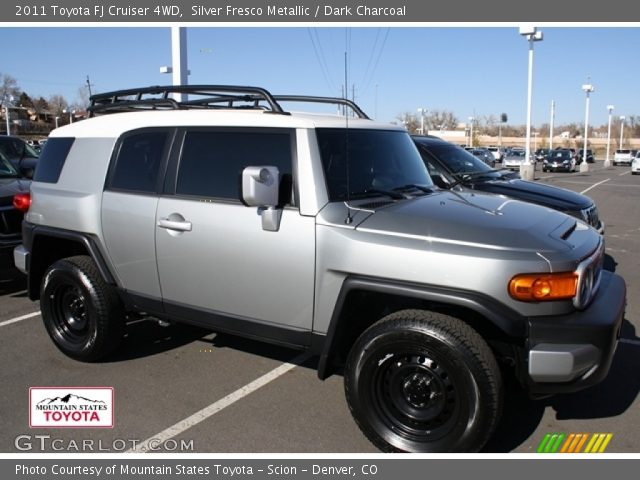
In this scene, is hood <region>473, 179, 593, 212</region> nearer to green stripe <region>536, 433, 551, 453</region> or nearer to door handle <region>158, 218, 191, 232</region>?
green stripe <region>536, 433, 551, 453</region>

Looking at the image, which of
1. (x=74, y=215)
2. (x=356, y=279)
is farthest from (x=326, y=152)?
(x=74, y=215)

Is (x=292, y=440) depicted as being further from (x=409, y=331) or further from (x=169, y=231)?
(x=169, y=231)

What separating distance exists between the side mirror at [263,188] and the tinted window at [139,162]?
44.5 inches

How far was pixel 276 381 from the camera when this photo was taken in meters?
4.39

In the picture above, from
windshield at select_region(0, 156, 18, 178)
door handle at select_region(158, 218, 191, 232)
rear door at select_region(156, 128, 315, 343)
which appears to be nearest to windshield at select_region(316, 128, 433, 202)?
rear door at select_region(156, 128, 315, 343)

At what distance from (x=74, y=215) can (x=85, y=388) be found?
141cm

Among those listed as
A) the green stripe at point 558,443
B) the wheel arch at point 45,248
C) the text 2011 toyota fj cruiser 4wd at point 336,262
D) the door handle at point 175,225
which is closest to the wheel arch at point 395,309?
the text 2011 toyota fj cruiser 4wd at point 336,262

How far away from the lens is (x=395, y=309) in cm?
358

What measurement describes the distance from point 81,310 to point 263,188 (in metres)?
2.41

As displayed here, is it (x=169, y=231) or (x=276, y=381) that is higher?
(x=169, y=231)

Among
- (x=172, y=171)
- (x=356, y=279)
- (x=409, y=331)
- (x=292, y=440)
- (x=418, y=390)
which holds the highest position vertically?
(x=172, y=171)

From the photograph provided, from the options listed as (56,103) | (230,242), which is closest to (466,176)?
(230,242)

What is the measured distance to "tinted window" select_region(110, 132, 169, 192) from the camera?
425 centimetres

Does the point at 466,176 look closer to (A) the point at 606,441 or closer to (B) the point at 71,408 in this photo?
(A) the point at 606,441
